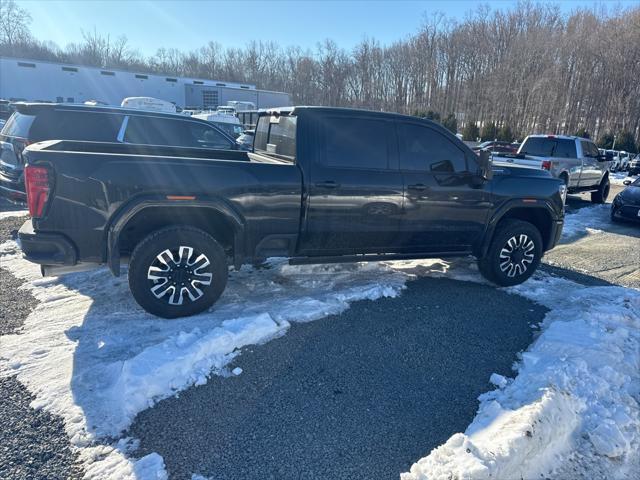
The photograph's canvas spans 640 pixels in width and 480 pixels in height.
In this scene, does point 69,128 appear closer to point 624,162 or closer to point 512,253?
point 512,253

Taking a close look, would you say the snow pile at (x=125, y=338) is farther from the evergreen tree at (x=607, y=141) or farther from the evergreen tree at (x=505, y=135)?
the evergreen tree at (x=607, y=141)

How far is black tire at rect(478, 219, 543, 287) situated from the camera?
536 cm

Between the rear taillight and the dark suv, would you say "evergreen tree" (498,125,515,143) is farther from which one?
the rear taillight

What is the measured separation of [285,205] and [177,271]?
46.9 inches

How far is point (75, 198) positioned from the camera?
362 centimetres

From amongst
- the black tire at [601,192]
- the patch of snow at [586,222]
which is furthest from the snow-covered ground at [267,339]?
the black tire at [601,192]

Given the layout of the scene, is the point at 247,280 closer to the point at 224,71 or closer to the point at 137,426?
the point at 137,426

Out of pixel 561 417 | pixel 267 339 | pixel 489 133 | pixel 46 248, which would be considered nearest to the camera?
pixel 561 417

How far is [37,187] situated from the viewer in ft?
11.6

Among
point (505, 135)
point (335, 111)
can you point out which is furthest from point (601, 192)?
point (505, 135)

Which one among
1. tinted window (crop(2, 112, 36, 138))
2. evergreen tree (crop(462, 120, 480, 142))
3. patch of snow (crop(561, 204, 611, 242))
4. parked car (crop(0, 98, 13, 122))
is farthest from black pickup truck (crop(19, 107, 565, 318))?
evergreen tree (crop(462, 120, 480, 142))

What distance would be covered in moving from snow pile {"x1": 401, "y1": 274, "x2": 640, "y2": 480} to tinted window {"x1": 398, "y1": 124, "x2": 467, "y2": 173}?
6.74ft

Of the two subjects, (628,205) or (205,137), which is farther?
(628,205)

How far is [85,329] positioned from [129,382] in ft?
3.85
